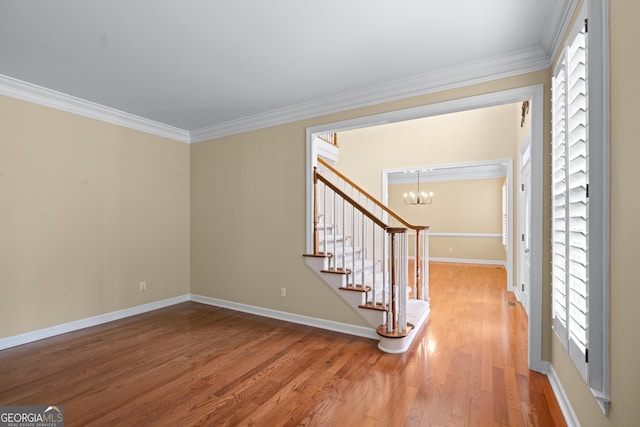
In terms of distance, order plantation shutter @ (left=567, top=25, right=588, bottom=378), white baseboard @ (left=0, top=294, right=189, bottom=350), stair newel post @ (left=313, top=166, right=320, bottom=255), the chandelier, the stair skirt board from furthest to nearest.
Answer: the chandelier
stair newel post @ (left=313, top=166, right=320, bottom=255)
white baseboard @ (left=0, top=294, right=189, bottom=350)
the stair skirt board
plantation shutter @ (left=567, top=25, right=588, bottom=378)

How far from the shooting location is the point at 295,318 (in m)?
3.79

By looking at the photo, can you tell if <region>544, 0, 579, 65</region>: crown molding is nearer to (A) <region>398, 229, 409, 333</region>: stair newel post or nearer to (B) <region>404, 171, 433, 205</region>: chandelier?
(A) <region>398, 229, 409, 333</region>: stair newel post

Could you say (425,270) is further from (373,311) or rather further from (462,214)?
(462,214)

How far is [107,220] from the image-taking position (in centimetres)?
381

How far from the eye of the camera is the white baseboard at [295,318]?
10.9ft

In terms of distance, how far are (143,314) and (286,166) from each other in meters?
2.78

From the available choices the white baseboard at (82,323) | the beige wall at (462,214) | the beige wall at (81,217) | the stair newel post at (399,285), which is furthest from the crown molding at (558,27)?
the beige wall at (462,214)

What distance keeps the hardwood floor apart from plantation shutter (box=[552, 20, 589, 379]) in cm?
70

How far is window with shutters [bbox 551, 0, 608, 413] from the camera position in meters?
1.38

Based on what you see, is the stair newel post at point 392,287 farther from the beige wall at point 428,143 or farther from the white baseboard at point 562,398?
the beige wall at point 428,143

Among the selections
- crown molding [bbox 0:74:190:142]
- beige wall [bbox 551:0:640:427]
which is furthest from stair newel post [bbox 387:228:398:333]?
crown molding [bbox 0:74:190:142]

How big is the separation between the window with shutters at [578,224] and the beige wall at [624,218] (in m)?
0.07

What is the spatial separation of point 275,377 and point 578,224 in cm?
232

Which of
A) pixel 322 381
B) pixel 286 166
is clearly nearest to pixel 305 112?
pixel 286 166
